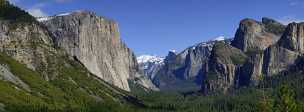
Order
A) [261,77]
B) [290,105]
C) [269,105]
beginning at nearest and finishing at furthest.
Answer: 1. [261,77]
2. [269,105]
3. [290,105]

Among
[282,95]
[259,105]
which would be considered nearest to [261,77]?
[259,105]

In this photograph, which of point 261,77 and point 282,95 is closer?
point 261,77

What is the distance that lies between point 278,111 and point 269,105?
959 centimetres

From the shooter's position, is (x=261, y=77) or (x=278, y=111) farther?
(x=278, y=111)

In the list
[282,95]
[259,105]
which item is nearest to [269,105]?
[259,105]

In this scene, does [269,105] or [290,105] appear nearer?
[269,105]

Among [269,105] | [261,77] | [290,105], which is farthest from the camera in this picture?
[290,105]

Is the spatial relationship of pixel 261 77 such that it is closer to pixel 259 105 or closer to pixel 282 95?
pixel 259 105

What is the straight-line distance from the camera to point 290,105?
383ft

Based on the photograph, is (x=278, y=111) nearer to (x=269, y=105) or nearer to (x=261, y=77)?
(x=269, y=105)

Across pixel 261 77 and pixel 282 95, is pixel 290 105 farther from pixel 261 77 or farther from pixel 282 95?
pixel 261 77

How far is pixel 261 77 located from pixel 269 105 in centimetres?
901

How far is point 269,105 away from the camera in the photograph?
355ft

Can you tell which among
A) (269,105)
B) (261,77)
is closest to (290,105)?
(269,105)
